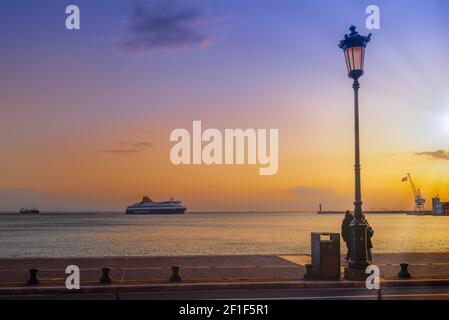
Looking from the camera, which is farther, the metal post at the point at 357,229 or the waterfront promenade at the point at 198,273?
the metal post at the point at 357,229

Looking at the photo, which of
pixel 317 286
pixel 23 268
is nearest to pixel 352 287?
pixel 317 286

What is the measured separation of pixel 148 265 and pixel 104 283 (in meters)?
4.50

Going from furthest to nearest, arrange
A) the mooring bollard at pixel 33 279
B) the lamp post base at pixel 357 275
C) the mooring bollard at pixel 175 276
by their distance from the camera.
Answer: the lamp post base at pixel 357 275
the mooring bollard at pixel 175 276
the mooring bollard at pixel 33 279

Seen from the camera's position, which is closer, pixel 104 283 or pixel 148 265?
pixel 104 283

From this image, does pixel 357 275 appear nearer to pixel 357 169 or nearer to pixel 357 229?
pixel 357 229

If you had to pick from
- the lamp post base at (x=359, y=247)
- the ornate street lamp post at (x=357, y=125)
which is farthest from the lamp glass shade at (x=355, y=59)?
the lamp post base at (x=359, y=247)

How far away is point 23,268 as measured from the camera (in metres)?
18.3

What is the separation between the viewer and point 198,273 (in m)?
16.8

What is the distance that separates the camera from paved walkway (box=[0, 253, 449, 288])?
15.5 m

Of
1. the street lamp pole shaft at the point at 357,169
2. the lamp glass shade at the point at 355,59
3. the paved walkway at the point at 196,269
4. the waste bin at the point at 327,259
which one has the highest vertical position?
the lamp glass shade at the point at 355,59

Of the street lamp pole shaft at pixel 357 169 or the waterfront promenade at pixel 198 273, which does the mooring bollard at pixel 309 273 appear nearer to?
the waterfront promenade at pixel 198 273

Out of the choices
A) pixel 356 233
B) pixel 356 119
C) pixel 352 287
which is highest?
pixel 356 119

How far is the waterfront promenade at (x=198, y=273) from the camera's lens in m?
14.3
